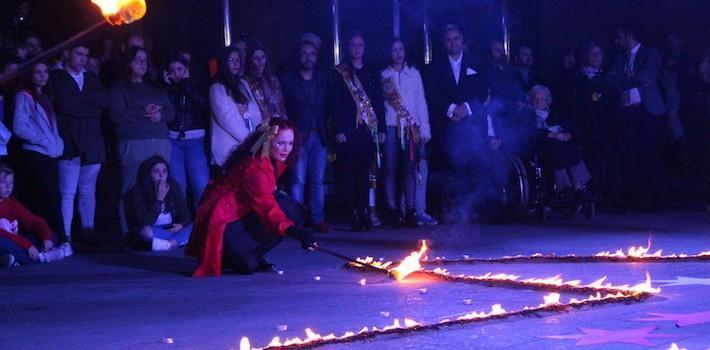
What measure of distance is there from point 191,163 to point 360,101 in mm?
1778

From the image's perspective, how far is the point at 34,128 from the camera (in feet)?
30.9

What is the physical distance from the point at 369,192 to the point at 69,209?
116 inches

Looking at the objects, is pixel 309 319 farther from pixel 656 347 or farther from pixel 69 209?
pixel 69 209

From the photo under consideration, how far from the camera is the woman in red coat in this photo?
7.89 meters

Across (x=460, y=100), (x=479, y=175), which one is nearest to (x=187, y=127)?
(x=460, y=100)

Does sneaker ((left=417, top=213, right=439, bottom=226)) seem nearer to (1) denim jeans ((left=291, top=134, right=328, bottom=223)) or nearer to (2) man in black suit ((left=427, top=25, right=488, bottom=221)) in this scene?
(2) man in black suit ((left=427, top=25, right=488, bottom=221))

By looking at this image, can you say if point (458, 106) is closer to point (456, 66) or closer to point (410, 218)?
point (456, 66)

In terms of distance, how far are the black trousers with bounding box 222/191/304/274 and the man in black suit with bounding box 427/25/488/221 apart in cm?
370

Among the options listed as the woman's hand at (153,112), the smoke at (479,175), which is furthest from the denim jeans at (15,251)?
the smoke at (479,175)

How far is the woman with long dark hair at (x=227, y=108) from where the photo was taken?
1027 centimetres

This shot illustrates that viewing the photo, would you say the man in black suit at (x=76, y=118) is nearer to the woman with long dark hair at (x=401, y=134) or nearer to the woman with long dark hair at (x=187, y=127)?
the woman with long dark hair at (x=187, y=127)

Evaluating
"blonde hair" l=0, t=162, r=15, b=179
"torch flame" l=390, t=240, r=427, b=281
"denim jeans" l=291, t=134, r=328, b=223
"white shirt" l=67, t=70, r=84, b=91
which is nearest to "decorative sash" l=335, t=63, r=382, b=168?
"denim jeans" l=291, t=134, r=328, b=223

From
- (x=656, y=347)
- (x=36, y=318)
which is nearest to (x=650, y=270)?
(x=656, y=347)

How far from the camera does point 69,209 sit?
9.84m
